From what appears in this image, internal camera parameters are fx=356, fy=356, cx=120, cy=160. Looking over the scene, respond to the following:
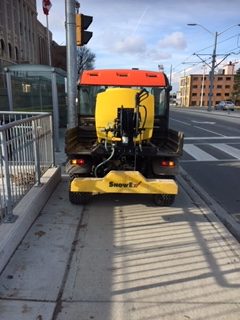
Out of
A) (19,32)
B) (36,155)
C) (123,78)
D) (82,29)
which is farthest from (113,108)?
(19,32)

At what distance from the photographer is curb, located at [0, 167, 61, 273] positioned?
3.93 m

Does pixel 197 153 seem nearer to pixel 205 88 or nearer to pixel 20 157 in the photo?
pixel 20 157

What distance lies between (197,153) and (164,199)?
6.28 m

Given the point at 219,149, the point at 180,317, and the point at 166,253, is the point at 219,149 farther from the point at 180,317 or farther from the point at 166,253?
the point at 180,317

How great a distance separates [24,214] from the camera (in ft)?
15.4

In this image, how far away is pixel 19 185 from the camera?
5223 mm

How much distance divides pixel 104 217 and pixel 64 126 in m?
10.1

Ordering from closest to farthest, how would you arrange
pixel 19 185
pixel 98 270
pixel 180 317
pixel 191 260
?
1. pixel 180 317
2. pixel 98 270
3. pixel 191 260
4. pixel 19 185

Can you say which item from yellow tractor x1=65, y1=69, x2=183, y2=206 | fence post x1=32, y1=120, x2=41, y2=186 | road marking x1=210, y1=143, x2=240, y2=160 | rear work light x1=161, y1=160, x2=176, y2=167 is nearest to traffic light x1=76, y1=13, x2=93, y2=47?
yellow tractor x1=65, y1=69, x2=183, y2=206

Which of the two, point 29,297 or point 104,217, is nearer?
point 29,297

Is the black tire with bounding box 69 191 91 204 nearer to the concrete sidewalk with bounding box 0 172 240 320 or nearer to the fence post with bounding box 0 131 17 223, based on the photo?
the concrete sidewalk with bounding box 0 172 240 320

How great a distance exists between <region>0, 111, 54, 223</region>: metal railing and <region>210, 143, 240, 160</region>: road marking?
22.2 feet


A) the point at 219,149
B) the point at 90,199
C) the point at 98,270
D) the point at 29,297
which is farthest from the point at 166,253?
the point at 219,149

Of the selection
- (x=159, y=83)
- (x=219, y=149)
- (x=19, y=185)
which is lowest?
(x=219, y=149)
